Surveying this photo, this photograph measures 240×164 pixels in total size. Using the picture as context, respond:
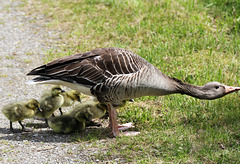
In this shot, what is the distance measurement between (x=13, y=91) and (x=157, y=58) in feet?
10.5

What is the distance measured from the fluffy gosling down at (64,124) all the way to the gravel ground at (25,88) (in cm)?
12

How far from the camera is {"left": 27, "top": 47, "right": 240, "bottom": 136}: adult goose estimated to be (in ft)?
17.7

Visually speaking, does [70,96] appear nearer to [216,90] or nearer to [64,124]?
[64,124]

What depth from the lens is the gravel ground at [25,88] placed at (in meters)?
5.04

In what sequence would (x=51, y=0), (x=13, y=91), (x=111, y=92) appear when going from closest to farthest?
(x=111, y=92)
(x=13, y=91)
(x=51, y=0)

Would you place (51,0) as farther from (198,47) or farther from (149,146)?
(149,146)

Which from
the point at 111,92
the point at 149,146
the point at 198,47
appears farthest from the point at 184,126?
the point at 198,47

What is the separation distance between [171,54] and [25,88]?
3.37 meters

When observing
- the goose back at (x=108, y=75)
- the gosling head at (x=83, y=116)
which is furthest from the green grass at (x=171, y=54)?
the goose back at (x=108, y=75)

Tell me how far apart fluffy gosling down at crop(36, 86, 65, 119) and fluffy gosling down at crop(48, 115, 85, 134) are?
0.26 meters

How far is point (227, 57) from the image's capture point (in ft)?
26.0

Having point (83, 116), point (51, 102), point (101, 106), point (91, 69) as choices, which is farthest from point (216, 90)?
point (51, 102)

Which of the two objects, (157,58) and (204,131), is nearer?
(204,131)

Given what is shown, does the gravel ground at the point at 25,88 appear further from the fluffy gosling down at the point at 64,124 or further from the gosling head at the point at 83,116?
the gosling head at the point at 83,116
